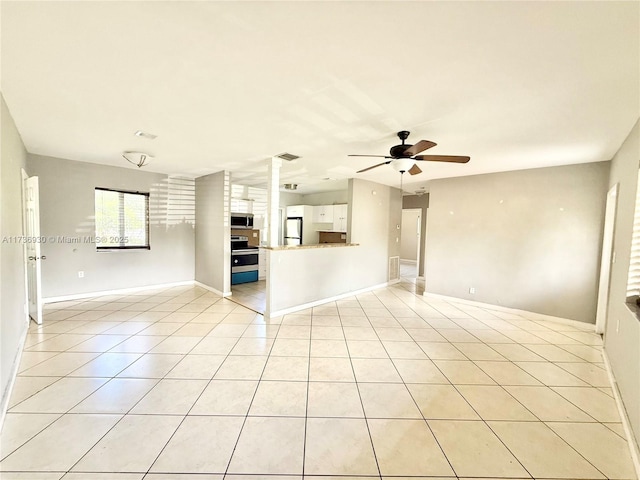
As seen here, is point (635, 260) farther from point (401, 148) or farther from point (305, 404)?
point (305, 404)

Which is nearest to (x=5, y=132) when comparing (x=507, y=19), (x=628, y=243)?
(x=507, y=19)

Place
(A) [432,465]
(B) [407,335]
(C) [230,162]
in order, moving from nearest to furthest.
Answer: (A) [432,465], (B) [407,335], (C) [230,162]

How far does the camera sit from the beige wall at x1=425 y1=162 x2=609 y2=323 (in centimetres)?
379

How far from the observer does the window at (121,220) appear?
4.84 metres

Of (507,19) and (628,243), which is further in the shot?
(628,243)

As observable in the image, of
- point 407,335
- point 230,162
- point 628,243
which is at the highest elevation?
point 230,162

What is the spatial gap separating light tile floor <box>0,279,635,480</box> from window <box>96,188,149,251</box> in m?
1.92

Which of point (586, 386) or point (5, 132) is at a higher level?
point (5, 132)

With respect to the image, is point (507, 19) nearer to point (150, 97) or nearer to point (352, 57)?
point (352, 57)

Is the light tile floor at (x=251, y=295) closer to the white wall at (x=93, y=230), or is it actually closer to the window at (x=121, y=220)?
the white wall at (x=93, y=230)

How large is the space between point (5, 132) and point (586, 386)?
5864 millimetres

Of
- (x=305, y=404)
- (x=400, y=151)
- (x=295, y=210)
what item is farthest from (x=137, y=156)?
(x=295, y=210)

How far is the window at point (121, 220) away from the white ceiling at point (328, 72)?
1811mm

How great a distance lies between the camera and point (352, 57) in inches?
62.6
